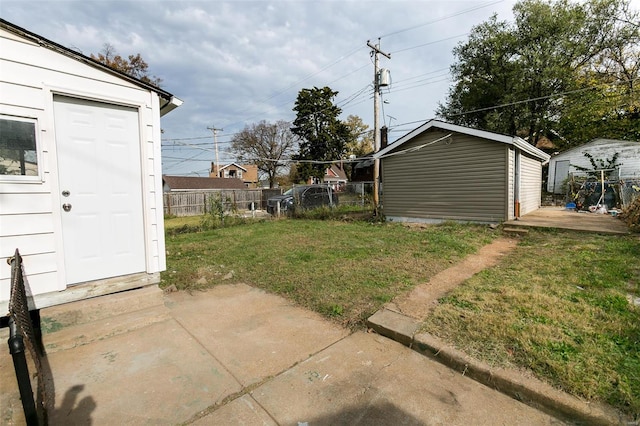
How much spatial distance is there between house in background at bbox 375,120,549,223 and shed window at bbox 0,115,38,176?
9.18 meters

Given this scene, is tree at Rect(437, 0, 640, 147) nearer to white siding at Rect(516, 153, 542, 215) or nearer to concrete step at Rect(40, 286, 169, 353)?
white siding at Rect(516, 153, 542, 215)

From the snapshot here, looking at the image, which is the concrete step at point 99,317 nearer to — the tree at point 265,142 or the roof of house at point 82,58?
the roof of house at point 82,58

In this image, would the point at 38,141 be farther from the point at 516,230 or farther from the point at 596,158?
the point at 596,158

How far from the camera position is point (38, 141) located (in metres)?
2.65

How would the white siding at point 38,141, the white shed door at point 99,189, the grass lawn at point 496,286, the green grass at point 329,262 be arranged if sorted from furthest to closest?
the green grass at point 329,262, the white shed door at point 99,189, the white siding at point 38,141, the grass lawn at point 496,286

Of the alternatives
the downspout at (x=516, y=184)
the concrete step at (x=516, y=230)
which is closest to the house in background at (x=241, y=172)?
the downspout at (x=516, y=184)

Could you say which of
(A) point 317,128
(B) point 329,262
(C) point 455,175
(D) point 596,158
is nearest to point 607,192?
(D) point 596,158

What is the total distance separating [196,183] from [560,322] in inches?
1231

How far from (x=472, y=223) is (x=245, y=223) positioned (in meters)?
7.82

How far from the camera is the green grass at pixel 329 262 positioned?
364cm

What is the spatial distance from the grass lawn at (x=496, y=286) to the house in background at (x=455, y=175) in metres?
1.50

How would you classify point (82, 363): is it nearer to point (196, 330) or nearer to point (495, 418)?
point (196, 330)

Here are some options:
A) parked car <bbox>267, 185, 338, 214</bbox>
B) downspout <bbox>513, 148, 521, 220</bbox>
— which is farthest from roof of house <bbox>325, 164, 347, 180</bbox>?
downspout <bbox>513, 148, 521, 220</bbox>

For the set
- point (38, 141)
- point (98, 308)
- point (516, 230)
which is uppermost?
point (38, 141)
